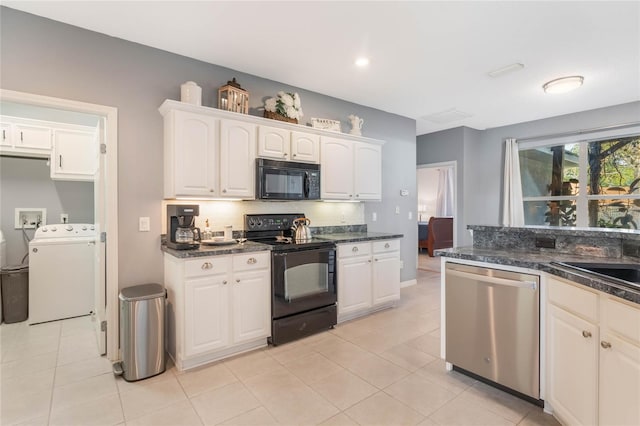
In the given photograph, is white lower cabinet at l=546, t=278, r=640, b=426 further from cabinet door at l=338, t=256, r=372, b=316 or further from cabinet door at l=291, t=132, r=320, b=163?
cabinet door at l=291, t=132, r=320, b=163

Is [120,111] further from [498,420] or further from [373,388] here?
[498,420]

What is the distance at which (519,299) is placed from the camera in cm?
198

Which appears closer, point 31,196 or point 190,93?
point 190,93

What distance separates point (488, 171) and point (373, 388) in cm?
492

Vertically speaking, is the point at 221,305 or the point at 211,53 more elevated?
the point at 211,53

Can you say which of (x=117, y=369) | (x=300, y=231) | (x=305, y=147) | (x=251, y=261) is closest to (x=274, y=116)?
(x=305, y=147)

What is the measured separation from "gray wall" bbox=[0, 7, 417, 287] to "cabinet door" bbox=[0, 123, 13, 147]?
5.24 feet

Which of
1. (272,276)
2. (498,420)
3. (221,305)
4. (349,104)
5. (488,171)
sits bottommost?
(498,420)

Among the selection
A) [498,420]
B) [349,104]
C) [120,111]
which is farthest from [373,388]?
[349,104]

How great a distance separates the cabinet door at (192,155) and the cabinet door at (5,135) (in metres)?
2.09

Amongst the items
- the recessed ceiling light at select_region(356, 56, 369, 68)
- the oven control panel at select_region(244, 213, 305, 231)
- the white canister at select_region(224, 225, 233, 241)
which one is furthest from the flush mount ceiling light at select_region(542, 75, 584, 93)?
the white canister at select_region(224, 225, 233, 241)

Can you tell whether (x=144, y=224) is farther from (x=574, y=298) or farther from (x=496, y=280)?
(x=574, y=298)

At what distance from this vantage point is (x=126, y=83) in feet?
8.66

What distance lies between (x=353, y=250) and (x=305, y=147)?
1.23 meters
